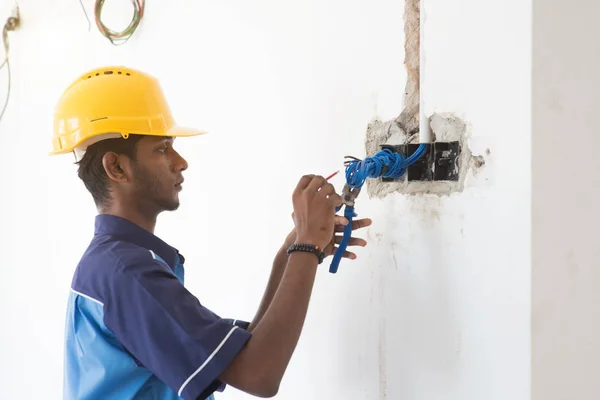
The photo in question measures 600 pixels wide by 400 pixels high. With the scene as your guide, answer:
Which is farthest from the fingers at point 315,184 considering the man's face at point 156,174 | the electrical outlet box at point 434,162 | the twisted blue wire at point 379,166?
the man's face at point 156,174

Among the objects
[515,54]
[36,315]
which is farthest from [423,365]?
[36,315]

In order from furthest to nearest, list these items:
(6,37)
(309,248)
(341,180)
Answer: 1. (6,37)
2. (341,180)
3. (309,248)

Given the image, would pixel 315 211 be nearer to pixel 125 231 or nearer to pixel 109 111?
pixel 125 231

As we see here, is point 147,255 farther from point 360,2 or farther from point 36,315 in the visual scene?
point 36,315

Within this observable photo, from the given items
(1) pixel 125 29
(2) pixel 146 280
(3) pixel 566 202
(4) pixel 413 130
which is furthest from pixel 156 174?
(1) pixel 125 29

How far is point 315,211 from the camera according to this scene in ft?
4.45

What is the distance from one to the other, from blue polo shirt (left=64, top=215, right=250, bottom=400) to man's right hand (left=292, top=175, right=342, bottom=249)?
222mm

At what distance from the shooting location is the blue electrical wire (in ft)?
4.78

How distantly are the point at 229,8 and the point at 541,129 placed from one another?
3.70ft

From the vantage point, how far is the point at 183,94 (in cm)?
225

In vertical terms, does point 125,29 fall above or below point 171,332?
above

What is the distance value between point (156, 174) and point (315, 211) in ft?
1.22

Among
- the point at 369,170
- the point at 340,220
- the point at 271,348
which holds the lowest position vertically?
the point at 271,348

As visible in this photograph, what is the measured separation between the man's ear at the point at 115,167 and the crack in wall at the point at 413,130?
1.74 feet
